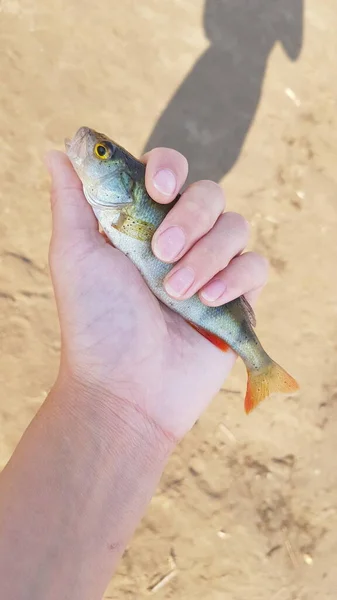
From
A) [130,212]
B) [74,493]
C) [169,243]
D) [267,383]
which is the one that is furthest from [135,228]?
[74,493]

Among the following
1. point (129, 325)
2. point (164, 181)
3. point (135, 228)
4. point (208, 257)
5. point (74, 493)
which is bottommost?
point (74, 493)

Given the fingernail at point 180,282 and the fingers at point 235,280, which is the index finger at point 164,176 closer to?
the fingernail at point 180,282

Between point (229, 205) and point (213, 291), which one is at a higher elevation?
point (213, 291)

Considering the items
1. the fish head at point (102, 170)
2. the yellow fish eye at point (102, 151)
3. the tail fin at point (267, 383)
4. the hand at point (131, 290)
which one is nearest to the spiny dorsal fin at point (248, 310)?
the hand at point (131, 290)

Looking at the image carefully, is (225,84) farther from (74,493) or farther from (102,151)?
(74,493)

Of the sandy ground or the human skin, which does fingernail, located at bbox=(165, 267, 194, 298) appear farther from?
the sandy ground

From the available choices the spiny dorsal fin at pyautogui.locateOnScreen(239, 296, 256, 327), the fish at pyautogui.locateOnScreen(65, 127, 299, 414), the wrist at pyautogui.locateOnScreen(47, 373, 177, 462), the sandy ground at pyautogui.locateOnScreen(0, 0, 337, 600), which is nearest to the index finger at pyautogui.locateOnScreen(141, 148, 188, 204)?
the fish at pyautogui.locateOnScreen(65, 127, 299, 414)
